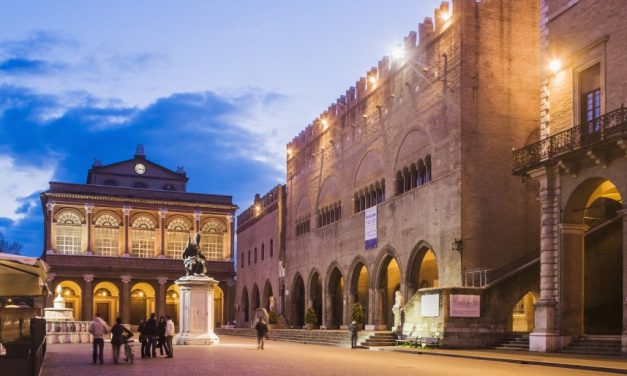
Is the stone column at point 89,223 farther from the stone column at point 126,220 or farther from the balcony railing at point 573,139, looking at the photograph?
the balcony railing at point 573,139

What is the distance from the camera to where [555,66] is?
27.0 metres

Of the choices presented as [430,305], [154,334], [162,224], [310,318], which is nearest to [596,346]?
[430,305]

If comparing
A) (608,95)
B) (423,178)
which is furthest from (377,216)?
(608,95)

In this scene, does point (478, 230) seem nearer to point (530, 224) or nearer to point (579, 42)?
point (530, 224)

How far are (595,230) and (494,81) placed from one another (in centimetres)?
866

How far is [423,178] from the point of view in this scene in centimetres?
3688

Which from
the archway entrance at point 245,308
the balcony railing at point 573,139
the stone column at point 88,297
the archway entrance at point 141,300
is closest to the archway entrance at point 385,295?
the balcony railing at point 573,139

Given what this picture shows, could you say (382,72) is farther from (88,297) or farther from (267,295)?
(88,297)

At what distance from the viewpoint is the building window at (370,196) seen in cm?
4186

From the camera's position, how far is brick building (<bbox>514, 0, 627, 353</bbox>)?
2384 centimetres

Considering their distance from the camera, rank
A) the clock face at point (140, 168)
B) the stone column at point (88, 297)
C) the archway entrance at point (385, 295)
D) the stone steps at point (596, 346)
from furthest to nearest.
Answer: the clock face at point (140, 168) < the stone column at point (88, 297) < the archway entrance at point (385, 295) < the stone steps at point (596, 346)

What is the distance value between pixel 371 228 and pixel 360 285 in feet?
17.5

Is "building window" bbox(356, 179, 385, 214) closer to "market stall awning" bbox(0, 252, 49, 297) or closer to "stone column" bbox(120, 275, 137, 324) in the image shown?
"stone column" bbox(120, 275, 137, 324)

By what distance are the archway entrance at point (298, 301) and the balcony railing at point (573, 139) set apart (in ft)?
99.2
